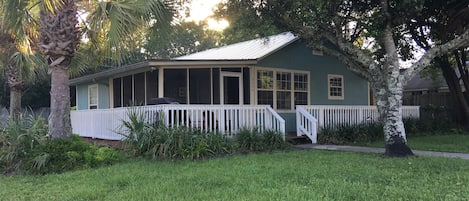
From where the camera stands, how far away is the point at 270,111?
11.9 metres

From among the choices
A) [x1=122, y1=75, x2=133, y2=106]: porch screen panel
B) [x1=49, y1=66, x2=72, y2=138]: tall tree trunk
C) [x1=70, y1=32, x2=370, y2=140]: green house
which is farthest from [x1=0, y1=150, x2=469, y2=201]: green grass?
[x1=122, y1=75, x2=133, y2=106]: porch screen panel

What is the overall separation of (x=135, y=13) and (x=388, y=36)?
20.2ft

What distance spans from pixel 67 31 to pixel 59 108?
185 cm

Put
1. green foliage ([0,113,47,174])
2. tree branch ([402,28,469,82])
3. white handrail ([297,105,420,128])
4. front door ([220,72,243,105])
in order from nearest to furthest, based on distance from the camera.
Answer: green foliage ([0,113,47,174])
tree branch ([402,28,469,82])
white handrail ([297,105,420,128])
front door ([220,72,243,105])

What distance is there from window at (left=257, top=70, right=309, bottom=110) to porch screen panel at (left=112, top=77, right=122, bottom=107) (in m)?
6.84

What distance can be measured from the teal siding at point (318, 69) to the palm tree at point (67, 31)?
6.05 metres

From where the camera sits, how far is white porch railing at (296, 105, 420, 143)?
12.7 m

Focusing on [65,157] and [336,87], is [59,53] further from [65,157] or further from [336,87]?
[336,87]

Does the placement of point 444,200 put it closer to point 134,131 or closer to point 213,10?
point 134,131

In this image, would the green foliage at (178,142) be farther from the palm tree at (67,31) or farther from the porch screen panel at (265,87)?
the porch screen panel at (265,87)

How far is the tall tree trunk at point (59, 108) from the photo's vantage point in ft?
30.6

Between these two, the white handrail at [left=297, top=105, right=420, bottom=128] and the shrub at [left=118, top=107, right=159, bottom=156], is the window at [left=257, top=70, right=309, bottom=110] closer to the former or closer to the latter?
the white handrail at [left=297, top=105, right=420, bottom=128]

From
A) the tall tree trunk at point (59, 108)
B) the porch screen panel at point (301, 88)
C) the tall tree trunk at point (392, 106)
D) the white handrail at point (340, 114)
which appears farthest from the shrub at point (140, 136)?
the porch screen panel at point (301, 88)

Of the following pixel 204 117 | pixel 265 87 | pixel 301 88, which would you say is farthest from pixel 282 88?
pixel 204 117
